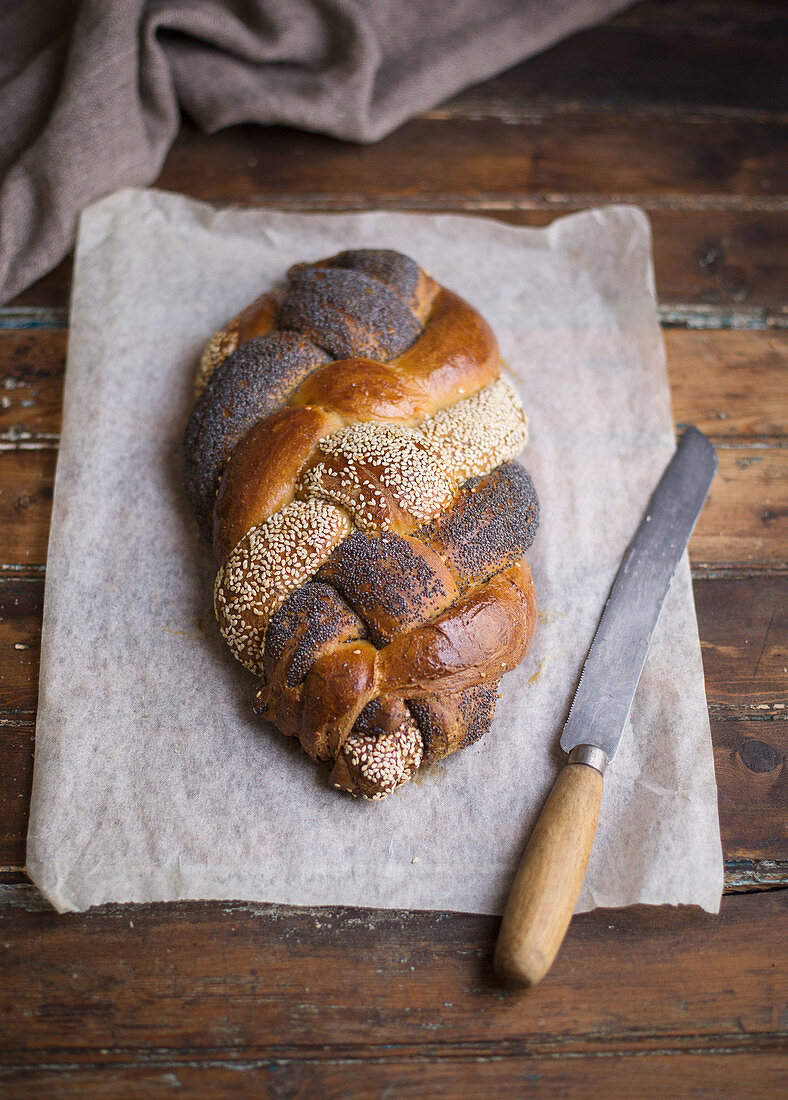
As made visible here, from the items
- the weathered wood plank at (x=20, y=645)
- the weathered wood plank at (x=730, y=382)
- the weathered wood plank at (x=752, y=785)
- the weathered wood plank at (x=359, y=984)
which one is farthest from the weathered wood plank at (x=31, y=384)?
the weathered wood plank at (x=752, y=785)

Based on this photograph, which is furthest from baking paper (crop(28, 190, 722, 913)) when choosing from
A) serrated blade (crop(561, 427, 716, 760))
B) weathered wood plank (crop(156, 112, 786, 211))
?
weathered wood plank (crop(156, 112, 786, 211))

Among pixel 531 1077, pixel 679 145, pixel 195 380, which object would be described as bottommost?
A: pixel 531 1077

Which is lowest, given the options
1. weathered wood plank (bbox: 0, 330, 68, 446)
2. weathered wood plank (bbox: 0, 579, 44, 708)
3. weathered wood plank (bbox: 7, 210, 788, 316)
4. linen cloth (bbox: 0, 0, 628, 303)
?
weathered wood plank (bbox: 0, 579, 44, 708)

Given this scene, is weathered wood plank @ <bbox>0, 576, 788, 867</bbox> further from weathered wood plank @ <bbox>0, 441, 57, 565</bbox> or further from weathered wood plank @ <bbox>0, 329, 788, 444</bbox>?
weathered wood plank @ <bbox>0, 329, 788, 444</bbox>

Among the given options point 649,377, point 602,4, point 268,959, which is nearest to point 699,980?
point 268,959

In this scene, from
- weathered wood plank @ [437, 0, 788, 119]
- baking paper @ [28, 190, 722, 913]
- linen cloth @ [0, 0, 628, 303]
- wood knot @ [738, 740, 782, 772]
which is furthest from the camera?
weathered wood plank @ [437, 0, 788, 119]

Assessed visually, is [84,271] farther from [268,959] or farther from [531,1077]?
[531,1077]

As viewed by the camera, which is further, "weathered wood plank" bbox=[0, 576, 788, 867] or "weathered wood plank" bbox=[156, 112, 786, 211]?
"weathered wood plank" bbox=[156, 112, 786, 211]
